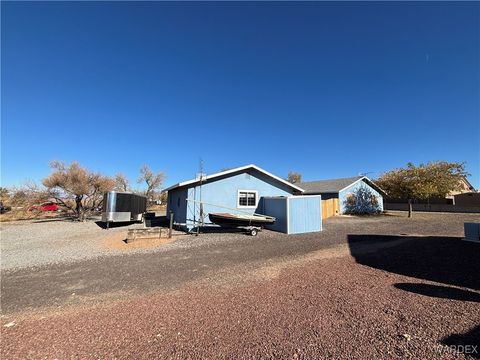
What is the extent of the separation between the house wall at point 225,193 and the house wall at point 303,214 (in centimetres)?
317

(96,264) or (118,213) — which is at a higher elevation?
(118,213)

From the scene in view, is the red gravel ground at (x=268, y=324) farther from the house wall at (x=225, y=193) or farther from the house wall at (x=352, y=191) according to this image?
the house wall at (x=352, y=191)

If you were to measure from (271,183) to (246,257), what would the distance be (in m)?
9.38

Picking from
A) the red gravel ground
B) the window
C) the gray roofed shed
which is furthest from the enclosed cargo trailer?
the gray roofed shed

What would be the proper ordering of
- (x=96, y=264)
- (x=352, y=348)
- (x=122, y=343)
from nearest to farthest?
(x=352, y=348), (x=122, y=343), (x=96, y=264)

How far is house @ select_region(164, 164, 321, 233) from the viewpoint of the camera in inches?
524

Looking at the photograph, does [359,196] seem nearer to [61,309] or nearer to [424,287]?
[424,287]

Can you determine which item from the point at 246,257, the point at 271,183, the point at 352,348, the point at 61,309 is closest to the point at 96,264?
the point at 61,309

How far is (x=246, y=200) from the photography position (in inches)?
621

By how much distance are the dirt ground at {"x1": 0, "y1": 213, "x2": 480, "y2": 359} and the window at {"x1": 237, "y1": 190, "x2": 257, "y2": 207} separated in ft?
26.4

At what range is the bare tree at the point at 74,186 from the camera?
68.2 feet

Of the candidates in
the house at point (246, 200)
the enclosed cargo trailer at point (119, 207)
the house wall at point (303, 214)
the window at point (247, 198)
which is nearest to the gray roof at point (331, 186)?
the house at point (246, 200)

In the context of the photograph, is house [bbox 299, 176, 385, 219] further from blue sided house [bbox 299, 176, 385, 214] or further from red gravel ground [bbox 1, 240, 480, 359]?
red gravel ground [bbox 1, 240, 480, 359]

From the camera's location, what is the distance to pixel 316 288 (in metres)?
4.88
